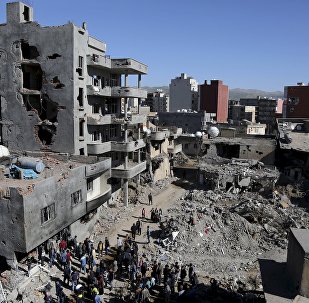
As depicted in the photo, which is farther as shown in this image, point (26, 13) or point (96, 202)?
point (26, 13)

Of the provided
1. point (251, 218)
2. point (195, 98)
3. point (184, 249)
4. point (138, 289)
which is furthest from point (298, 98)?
point (138, 289)

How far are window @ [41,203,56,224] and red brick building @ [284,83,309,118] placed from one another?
196 feet

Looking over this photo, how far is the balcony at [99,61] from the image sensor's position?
95.1ft

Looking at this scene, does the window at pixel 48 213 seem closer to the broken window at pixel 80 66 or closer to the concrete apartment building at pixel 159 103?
the broken window at pixel 80 66

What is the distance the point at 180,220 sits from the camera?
2794cm

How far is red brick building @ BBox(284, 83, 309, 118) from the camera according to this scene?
2660 inches

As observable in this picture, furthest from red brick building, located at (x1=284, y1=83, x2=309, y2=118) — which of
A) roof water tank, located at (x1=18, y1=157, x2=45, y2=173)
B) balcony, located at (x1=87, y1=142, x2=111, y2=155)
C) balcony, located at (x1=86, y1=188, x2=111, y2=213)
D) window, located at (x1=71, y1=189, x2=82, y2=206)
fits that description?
roof water tank, located at (x1=18, y1=157, x2=45, y2=173)

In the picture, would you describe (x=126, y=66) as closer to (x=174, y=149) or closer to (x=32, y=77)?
(x=32, y=77)

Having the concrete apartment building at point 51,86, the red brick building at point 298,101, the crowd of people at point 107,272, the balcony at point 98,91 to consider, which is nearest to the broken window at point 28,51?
the concrete apartment building at point 51,86

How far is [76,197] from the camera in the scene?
2247cm

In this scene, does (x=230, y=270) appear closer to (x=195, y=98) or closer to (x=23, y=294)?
(x=23, y=294)

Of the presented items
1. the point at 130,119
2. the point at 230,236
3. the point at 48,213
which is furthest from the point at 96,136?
the point at 230,236

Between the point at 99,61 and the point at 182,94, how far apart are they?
75610 millimetres

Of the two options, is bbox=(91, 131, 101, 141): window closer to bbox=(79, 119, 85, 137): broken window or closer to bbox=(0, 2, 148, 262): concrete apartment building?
bbox=(0, 2, 148, 262): concrete apartment building
